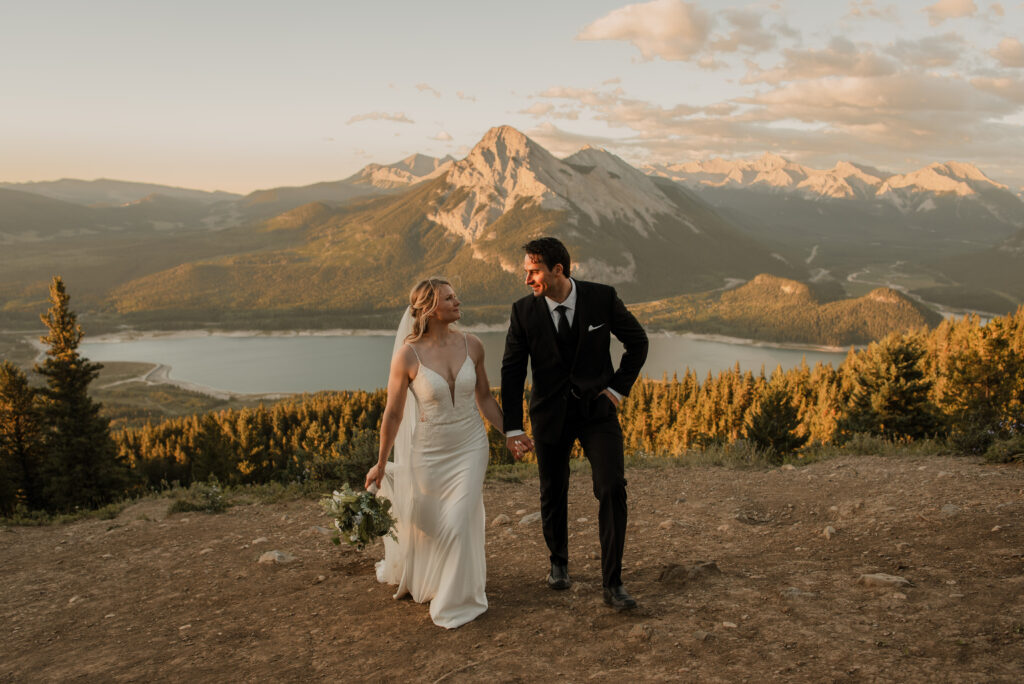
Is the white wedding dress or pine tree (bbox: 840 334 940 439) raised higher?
the white wedding dress

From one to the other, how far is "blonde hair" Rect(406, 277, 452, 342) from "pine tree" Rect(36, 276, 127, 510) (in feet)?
75.4

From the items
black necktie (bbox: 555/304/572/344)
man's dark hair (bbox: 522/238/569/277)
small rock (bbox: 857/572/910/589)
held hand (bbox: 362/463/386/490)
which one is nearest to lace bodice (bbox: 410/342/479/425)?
held hand (bbox: 362/463/386/490)

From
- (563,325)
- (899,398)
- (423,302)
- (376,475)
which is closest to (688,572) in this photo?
(563,325)

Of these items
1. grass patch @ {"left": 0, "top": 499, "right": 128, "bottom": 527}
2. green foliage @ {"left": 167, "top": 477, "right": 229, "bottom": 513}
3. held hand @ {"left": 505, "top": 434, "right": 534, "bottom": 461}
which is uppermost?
held hand @ {"left": 505, "top": 434, "right": 534, "bottom": 461}

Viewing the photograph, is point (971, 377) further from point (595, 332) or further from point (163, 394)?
point (163, 394)

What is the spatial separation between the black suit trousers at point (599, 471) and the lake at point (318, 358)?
122 m

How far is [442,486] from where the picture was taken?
18.6 ft

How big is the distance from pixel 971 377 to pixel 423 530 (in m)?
20.5

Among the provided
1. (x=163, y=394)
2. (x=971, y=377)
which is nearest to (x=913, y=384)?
(x=971, y=377)

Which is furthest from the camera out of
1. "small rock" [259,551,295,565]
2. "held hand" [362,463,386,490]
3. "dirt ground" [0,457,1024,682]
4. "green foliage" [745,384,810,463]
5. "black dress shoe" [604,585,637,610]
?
"green foliage" [745,384,810,463]

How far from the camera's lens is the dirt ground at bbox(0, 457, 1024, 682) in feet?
14.0

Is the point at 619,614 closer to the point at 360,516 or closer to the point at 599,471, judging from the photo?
the point at 599,471

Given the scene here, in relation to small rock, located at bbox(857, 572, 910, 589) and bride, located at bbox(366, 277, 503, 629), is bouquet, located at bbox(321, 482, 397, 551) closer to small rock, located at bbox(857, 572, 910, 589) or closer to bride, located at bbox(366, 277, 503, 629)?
bride, located at bbox(366, 277, 503, 629)

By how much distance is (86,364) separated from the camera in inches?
1041
